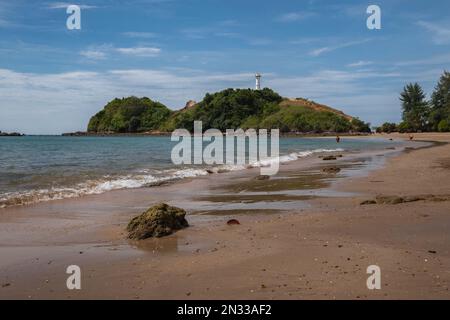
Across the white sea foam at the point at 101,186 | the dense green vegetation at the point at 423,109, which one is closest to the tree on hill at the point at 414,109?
the dense green vegetation at the point at 423,109

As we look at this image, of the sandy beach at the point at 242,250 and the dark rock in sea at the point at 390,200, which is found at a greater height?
the dark rock in sea at the point at 390,200

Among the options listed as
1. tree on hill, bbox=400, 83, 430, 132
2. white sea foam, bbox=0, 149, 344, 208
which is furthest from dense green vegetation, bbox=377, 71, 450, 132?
white sea foam, bbox=0, 149, 344, 208

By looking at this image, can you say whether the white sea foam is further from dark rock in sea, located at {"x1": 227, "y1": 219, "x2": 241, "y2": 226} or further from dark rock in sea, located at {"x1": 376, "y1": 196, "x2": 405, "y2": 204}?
dark rock in sea, located at {"x1": 376, "y1": 196, "x2": 405, "y2": 204}

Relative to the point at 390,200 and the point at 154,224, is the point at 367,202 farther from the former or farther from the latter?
the point at 154,224

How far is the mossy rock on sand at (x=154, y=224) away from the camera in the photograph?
6719 millimetres

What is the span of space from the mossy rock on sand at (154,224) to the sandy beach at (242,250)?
0.59ft

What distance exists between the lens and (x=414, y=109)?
106000mm

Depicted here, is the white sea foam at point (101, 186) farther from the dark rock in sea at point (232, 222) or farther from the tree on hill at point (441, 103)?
the tree on hill at point (441, 103)

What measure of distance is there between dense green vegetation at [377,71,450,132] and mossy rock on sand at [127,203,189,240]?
94.1 m

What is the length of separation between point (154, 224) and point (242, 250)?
1.72m

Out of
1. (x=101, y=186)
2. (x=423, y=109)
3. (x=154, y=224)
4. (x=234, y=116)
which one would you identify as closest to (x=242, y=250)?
(x=154, y=224)

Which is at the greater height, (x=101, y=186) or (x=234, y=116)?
(x=234, y=116)
